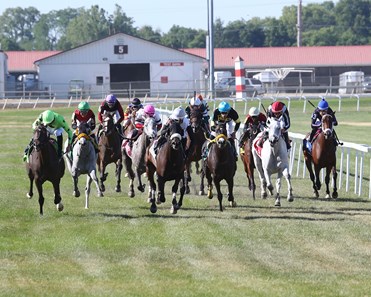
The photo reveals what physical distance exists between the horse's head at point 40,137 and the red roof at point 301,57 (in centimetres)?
7676

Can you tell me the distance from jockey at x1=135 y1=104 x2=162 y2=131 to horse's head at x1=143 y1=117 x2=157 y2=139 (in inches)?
8.2

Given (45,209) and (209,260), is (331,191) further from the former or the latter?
(209,260)

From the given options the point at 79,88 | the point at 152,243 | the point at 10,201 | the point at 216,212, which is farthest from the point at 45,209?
the point at 79,88

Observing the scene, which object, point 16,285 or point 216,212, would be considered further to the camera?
point 216,212

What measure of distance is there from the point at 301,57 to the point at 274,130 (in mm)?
77060

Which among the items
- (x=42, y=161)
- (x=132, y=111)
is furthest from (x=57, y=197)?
(x=132, y=111)

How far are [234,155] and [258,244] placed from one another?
428cm

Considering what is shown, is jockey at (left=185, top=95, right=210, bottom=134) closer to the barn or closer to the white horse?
the white horse

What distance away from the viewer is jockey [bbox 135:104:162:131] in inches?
771

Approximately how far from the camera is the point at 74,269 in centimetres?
1241

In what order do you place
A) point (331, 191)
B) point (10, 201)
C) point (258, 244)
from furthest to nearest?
point (331, 191), point (10, 201), point (258, 244)

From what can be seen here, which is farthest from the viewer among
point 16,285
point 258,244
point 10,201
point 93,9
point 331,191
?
point 93,9

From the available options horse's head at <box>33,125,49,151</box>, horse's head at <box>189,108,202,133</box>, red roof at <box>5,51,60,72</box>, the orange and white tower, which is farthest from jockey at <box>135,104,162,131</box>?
red roof at <box>5,51,60,72</box>

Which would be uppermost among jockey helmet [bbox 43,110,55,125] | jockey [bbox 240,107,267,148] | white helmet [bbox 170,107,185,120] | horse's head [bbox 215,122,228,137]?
white helmet [bbox 170,107,185,120]
